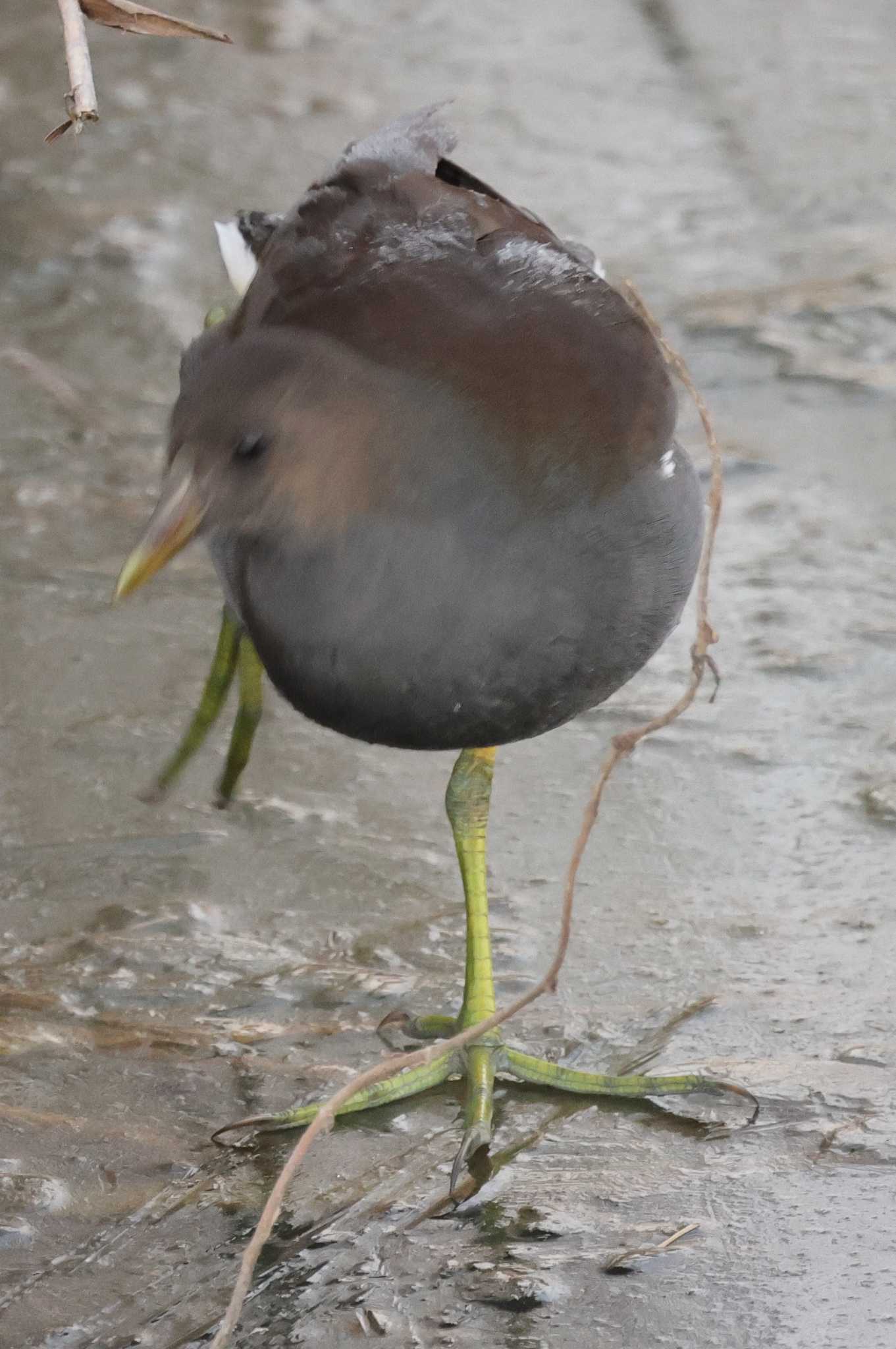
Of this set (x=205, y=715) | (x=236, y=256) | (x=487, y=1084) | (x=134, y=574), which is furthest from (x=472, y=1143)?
(x=236, y=256)

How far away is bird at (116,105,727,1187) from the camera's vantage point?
177 cm

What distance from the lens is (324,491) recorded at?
5.84ft

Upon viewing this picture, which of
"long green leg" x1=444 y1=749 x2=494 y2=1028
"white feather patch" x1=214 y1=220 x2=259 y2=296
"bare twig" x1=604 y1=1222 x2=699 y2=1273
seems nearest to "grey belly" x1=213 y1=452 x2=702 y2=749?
"long green leg" x1=444 y1=749 x2=494 y2=1028

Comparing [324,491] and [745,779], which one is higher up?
[324,491]

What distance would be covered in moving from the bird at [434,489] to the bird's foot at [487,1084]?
22 mm

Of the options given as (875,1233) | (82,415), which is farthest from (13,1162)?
(82,415)

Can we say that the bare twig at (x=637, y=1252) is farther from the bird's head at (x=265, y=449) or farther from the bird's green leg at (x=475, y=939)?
the bird's head at (x=265, y=449)

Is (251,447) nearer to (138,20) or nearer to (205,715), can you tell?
(138,20)

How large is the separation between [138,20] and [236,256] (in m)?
1.02

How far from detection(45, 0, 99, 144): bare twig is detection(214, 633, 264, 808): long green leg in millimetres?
1307

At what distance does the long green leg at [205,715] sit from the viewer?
9.07 feet

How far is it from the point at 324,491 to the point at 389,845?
39.2 inches

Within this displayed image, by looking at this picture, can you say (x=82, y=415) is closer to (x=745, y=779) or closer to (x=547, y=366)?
(x=745, y=779)

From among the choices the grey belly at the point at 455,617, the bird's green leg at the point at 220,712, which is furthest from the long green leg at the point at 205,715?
the grey belly at the point at 455,617
